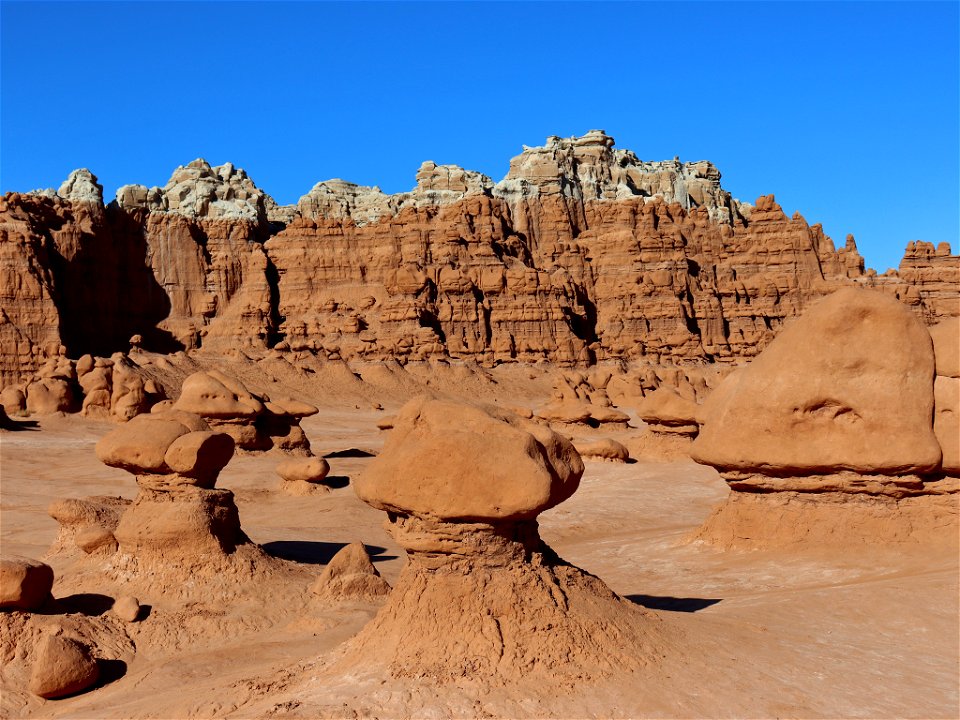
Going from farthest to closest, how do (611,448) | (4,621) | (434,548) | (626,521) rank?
(611,448) < (626,521) < (4,621) < (434,548)

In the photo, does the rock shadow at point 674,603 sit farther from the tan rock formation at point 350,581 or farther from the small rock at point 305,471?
the small rock at point 305,471

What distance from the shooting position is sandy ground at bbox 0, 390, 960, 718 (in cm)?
509

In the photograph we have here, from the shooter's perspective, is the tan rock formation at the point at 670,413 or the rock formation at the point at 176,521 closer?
the rock formation at the point at 176,521

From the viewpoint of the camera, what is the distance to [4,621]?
7816 mm

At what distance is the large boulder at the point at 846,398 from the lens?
968 centimetres

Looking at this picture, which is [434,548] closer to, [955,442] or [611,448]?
[955,442]

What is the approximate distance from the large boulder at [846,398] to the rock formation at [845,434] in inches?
0.4

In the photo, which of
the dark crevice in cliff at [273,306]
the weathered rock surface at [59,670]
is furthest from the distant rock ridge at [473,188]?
the weathered rock surface at [59,670]

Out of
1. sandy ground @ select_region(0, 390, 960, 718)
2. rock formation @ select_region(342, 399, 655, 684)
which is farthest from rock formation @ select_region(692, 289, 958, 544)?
rock formation @ select_region(342, 399, 655, 684)

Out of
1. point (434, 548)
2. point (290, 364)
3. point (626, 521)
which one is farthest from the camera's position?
→ point (290, 364)

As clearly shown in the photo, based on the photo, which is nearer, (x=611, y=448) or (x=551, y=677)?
(x=551, y=677)

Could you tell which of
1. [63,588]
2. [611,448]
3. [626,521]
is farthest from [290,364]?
[63,588]

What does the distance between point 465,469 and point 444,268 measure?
51.3 m

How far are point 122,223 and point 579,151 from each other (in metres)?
36.7
